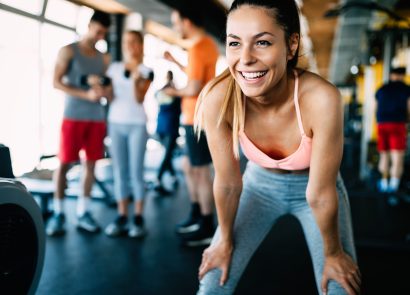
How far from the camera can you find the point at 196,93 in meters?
2.04

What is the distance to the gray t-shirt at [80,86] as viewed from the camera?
219cm

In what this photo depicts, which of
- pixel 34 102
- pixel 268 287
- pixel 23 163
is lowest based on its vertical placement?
pixel 268 287

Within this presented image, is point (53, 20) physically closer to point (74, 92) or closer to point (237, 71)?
point (74, 92)

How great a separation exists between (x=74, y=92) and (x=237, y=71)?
1.48 m

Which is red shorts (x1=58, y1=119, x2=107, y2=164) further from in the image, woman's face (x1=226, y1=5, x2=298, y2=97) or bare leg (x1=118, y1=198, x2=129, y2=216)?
woman's face (x1=226, y1=5, x2=298, y2=97)

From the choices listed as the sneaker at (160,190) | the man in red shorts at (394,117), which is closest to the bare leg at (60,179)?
the sneaker at (160,190)

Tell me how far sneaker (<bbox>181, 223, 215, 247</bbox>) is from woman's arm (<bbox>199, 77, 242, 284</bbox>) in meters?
1.04

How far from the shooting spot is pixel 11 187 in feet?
3.35

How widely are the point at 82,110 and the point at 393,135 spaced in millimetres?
2571

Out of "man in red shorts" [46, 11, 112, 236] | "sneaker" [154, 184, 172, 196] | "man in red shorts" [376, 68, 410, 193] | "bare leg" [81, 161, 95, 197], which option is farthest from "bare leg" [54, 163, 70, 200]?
"man in red shorts" [376, 68, 410, 193]

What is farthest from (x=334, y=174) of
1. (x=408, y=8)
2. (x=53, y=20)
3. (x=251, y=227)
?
(x=408, y=8)

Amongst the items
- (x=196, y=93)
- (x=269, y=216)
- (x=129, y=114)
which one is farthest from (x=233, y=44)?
(x=129, y=114)

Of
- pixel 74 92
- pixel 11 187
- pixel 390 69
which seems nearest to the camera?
pixel 11 187

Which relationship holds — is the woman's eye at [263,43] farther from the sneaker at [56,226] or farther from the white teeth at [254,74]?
the sneaker at [56,226]
